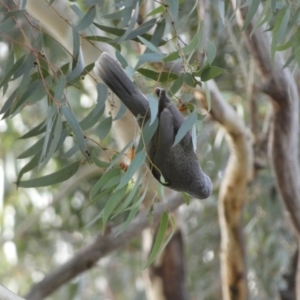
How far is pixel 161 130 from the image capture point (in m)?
1.18

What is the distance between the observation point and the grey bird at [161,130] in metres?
1.18

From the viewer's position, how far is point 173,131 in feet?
3.88

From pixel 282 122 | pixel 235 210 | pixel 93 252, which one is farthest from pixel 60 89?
pixel 235 210

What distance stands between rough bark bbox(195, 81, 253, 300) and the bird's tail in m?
1.33

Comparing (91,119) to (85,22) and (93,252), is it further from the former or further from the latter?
(93,252)

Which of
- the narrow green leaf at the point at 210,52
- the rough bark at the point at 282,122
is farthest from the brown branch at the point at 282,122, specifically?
the narrow green leaf at the point at 210,52

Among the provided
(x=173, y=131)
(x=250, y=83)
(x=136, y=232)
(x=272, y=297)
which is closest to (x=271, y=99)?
(x=250, y=83)

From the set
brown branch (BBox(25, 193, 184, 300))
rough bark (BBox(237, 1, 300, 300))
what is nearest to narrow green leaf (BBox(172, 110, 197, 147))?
rough bark (BBox(237, 1, 300, 300))

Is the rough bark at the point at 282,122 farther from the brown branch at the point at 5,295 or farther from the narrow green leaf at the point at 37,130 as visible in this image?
the brown branch at the point at 5,295

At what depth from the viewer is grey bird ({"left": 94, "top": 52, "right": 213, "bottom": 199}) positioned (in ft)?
3.86

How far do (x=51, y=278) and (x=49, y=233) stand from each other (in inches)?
67.6

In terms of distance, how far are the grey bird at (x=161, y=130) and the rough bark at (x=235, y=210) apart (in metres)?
1.28

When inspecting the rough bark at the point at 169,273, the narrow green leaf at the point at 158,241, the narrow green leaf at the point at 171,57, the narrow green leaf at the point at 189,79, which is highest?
the narrow green leaf at the point at 171,57

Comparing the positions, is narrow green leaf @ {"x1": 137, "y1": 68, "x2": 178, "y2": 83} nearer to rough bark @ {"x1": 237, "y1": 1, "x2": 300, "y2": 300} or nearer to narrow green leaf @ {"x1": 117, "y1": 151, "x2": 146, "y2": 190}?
narrow green leaf @ {"x1": 117, "y1": 151, "x2": 146, "y2": 190}
